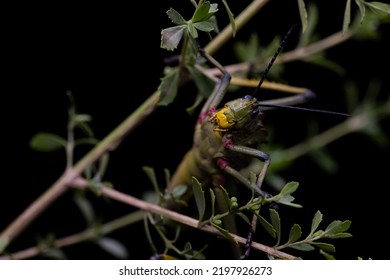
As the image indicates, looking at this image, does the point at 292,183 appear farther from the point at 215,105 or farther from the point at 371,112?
the point at 371,112

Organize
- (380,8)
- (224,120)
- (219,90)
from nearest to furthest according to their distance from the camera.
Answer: (380,8), (224,120), (219,90)

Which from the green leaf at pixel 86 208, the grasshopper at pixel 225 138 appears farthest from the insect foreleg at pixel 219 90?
the green leaf at pixel 86 208

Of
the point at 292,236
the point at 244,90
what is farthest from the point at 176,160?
the point at 292,236

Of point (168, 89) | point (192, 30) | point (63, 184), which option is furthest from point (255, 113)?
point (63, 184)

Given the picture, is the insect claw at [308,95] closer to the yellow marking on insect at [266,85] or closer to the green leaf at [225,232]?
the yellow marking on insect at [266,85]

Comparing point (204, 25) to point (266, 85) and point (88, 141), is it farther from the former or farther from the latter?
point (88, 141)

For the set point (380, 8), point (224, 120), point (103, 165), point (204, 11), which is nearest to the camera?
point (204, 11)
